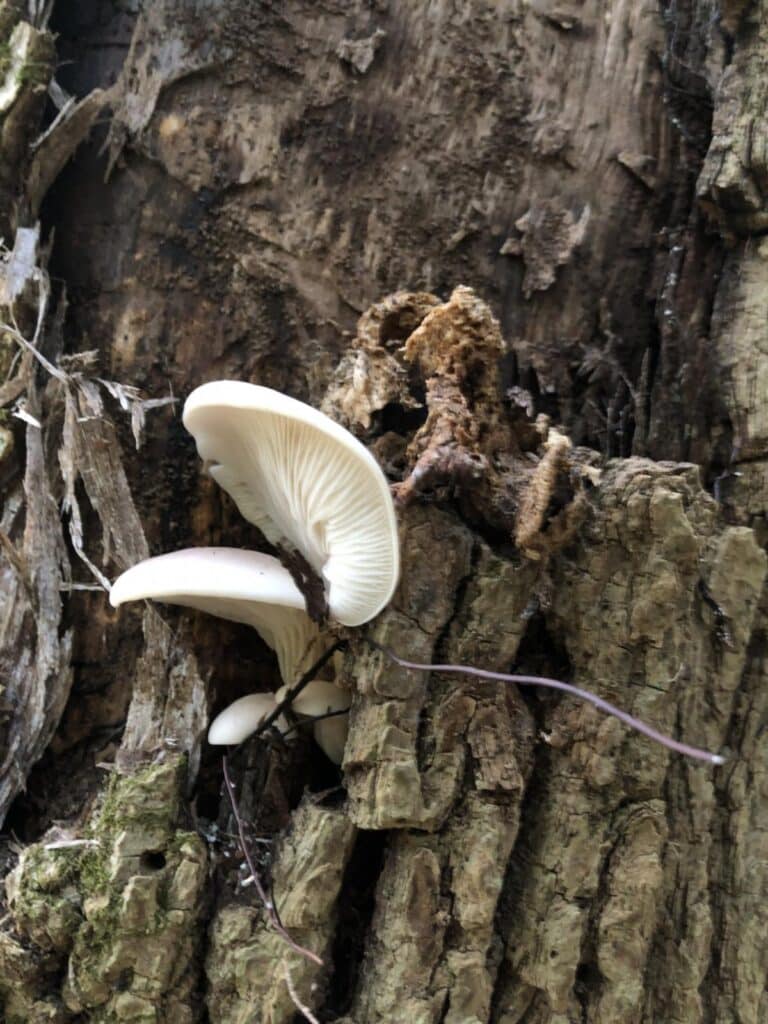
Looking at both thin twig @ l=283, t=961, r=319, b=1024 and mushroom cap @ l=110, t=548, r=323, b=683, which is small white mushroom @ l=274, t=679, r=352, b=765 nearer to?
mushroom cap @ l=110, t=548, r=323, b=683

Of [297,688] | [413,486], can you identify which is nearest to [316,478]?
[413,486]

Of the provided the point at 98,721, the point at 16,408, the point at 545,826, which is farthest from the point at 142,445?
the point at 545,826

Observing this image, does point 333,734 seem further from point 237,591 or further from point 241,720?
point 237,591

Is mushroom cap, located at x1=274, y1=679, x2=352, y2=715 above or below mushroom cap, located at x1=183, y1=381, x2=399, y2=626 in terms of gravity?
below

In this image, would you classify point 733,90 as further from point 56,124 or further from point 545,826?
point 545,826

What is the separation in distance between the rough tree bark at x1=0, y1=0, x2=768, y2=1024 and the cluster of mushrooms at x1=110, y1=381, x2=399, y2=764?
0.37ft

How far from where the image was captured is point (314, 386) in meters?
2.50

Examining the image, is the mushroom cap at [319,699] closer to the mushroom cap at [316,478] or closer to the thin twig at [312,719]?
the thin twig at [312,719]

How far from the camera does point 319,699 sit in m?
2.19

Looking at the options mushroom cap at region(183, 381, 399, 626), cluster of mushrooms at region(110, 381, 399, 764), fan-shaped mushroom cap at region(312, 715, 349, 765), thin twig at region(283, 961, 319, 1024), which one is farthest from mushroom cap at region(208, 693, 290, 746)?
thin twig at region(283, 961, 319, 1024)

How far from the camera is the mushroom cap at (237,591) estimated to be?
6.43 feet

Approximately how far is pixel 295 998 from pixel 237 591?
0.99m

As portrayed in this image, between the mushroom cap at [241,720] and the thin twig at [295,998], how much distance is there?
1.91 feet

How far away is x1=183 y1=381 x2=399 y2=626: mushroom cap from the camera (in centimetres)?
181
